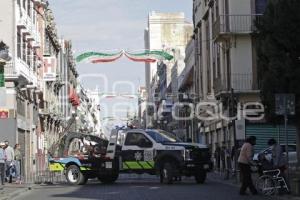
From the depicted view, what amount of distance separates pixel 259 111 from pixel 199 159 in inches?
495

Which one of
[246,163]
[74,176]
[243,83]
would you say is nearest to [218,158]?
[243,83]

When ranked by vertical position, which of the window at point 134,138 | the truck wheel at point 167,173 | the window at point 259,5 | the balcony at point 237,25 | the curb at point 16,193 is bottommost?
the curb at point 16,193

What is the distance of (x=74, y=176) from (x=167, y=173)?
14.6 feet

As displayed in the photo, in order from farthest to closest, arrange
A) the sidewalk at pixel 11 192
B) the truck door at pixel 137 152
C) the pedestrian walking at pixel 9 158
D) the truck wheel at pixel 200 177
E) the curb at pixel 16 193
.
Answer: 1. the pedestrian walking at pixel 9 158
2. the truck door at pixel 137 152
3. the truck wheel at pixel 200 177
4. the sidewalk at pixel 11 192
5. the curb at pixel 16 193

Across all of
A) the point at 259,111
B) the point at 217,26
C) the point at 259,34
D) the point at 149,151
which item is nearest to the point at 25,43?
the point at 217,26

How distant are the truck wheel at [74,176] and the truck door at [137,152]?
189 centimetres

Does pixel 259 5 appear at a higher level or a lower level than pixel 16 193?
higher

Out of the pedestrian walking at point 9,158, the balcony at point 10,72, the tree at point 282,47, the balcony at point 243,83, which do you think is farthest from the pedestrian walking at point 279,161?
the balcony at point 10,72

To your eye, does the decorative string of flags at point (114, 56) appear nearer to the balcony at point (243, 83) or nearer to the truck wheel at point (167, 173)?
the balcony at point (243, 83)

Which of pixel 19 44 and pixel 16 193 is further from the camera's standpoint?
pixel 19 44

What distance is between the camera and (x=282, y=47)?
22609 millimetres

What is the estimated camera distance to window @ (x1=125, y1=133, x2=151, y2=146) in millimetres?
29750

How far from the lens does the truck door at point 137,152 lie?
29.3 meters

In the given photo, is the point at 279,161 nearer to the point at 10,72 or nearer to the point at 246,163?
the point at 246,163
